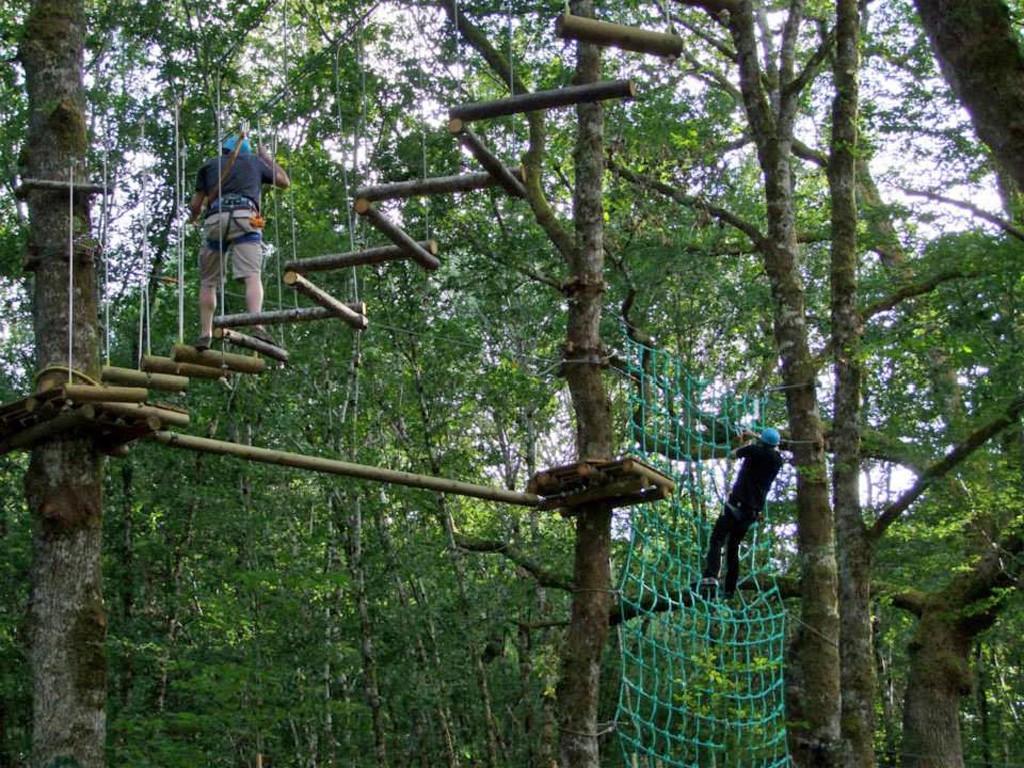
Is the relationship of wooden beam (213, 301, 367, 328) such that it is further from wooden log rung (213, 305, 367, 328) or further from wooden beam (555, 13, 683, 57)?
wooden beam (555, 13, 683, 57)

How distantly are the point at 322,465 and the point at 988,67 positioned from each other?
10.3 feet

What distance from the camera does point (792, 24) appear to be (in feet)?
24.3

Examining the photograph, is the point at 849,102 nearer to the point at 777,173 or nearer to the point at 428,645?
the point at 777,173

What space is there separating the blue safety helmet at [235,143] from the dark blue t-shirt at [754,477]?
280 cm

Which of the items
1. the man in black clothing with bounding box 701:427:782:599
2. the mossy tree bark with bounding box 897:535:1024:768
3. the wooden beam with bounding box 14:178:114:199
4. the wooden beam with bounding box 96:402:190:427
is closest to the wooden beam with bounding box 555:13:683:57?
the wooden beam with bounding box 96:402:190:427

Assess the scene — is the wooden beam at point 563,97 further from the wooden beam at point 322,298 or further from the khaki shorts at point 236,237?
the khaki shorts at point 236,237

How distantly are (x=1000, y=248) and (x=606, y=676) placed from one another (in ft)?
21.9

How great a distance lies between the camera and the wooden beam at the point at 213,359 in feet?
15.9

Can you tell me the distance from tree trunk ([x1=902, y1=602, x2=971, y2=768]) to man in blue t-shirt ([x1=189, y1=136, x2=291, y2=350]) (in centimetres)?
557

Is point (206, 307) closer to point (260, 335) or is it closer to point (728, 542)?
point (260, 335)

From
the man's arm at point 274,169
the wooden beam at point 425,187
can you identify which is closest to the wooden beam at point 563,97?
the wooden beam at point 425,187

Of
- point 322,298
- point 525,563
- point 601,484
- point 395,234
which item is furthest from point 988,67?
point 525,563

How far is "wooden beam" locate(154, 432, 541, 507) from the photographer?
A: 494 cm

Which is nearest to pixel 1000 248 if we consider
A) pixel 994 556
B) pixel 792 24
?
pixel 792 24
